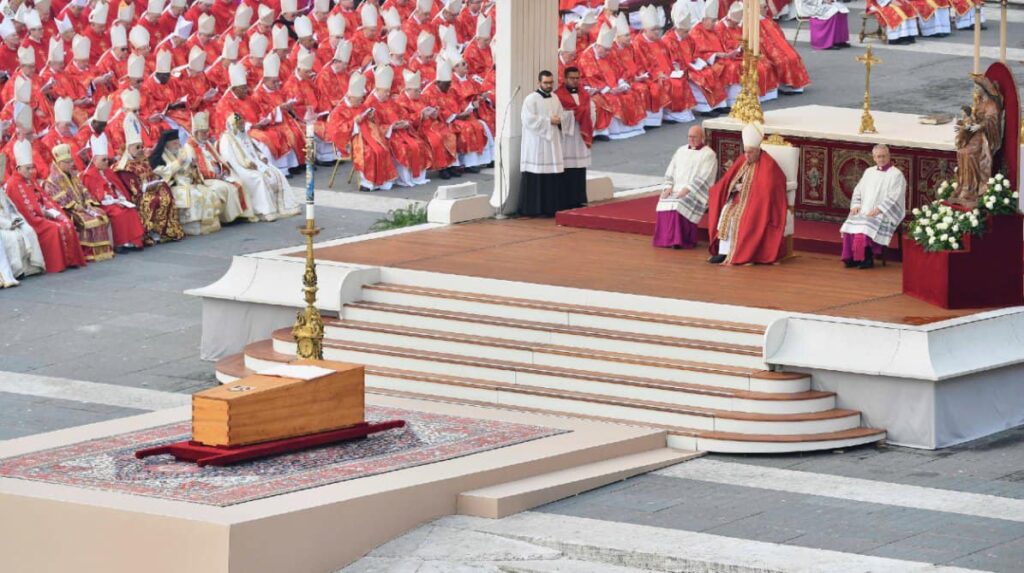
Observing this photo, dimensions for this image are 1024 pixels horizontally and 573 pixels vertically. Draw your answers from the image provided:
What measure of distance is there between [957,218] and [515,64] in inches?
210

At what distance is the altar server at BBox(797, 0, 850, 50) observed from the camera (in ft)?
102

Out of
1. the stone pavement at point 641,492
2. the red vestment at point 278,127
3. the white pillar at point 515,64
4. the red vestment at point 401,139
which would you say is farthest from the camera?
the red vestment at point 278,127

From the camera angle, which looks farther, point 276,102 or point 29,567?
point 276,102

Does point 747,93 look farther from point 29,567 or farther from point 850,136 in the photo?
point 29,567

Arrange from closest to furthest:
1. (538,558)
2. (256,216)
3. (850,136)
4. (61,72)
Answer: (538,558), (850,136), (256,216), (61,72)

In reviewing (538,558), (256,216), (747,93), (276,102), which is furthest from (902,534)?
(276,102)

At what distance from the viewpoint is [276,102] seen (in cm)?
2605

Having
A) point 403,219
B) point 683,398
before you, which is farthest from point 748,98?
point 683,398

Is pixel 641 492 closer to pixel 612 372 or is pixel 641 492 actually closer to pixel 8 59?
pixel 612 372

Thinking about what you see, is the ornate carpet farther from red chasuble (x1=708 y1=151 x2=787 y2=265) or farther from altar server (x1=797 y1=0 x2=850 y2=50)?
altar server (x1=797 y1=0 x2=850 y2=50)

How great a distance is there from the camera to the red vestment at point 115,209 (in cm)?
2255

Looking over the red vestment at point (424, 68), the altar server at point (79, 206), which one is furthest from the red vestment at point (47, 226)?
the red vestment at point (424, 68)

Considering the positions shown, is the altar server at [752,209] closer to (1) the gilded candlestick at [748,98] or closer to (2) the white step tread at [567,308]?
(1) the gilded candlestick at [748,98]

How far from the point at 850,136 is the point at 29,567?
8276 millimetres
